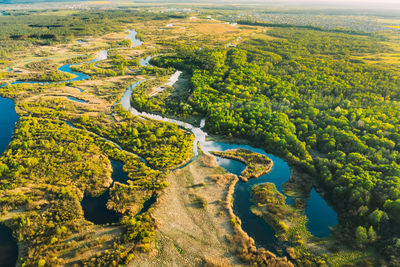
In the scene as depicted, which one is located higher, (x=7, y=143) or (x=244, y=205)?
(x=244, y=205)

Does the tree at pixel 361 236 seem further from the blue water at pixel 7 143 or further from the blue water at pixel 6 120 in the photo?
the blue water at pixel 6 120

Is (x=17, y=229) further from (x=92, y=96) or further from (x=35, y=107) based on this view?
(x=92, y=96)

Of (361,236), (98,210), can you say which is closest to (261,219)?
(361,236)

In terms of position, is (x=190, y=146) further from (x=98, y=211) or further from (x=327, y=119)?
(x=327, y=119)

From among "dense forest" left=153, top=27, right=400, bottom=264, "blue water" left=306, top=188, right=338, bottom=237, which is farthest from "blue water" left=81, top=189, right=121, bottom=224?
"blue water" left=306, top=188, right=338, bottom=237

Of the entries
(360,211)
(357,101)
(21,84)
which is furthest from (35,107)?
(357,101)

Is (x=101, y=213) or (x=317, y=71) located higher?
(x=317, y=71)

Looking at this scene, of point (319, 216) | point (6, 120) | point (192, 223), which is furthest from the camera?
point (6, 120)

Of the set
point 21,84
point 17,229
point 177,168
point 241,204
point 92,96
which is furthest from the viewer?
point 21,84
